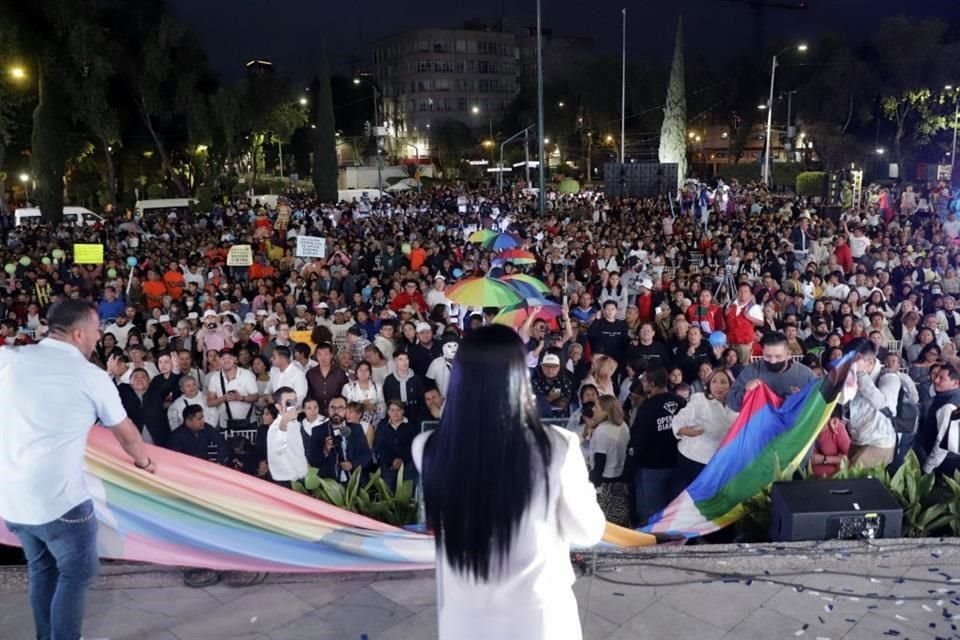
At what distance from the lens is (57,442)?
3.34 meters

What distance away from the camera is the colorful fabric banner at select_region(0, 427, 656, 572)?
15.1ft

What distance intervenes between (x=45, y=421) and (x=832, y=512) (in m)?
4.39

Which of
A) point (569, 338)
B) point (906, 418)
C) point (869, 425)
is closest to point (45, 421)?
point (869, 425)

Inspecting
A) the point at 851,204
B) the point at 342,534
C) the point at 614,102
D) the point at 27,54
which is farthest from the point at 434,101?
the point at 342,534

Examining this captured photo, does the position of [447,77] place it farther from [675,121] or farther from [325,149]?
[325,149]

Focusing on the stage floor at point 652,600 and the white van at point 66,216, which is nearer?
the stage floor at point 652,600

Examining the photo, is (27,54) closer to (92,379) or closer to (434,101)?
(92,379)

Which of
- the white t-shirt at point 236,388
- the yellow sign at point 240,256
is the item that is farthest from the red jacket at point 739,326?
the yellow sign at point 240,256

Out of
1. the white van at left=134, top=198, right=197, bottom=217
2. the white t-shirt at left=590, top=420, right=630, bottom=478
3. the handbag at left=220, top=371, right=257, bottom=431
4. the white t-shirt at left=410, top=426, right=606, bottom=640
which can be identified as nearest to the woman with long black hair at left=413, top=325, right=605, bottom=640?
the white t-shirt at left=410, top=426, right=606, bottom=640

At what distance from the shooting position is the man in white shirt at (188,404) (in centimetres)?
761

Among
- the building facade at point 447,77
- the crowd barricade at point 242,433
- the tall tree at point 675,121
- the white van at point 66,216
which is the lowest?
the crowd barricade at point 242,433

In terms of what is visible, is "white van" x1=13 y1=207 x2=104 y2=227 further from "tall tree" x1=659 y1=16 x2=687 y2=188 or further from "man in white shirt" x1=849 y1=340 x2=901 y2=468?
"man in white shirt" x1=849 y1=340 x2=901 y2=468

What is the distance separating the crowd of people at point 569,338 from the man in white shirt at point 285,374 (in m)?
0.03

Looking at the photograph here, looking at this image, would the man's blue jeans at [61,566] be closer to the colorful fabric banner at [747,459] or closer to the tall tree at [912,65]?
the colorful fabric banner at [747,459]
